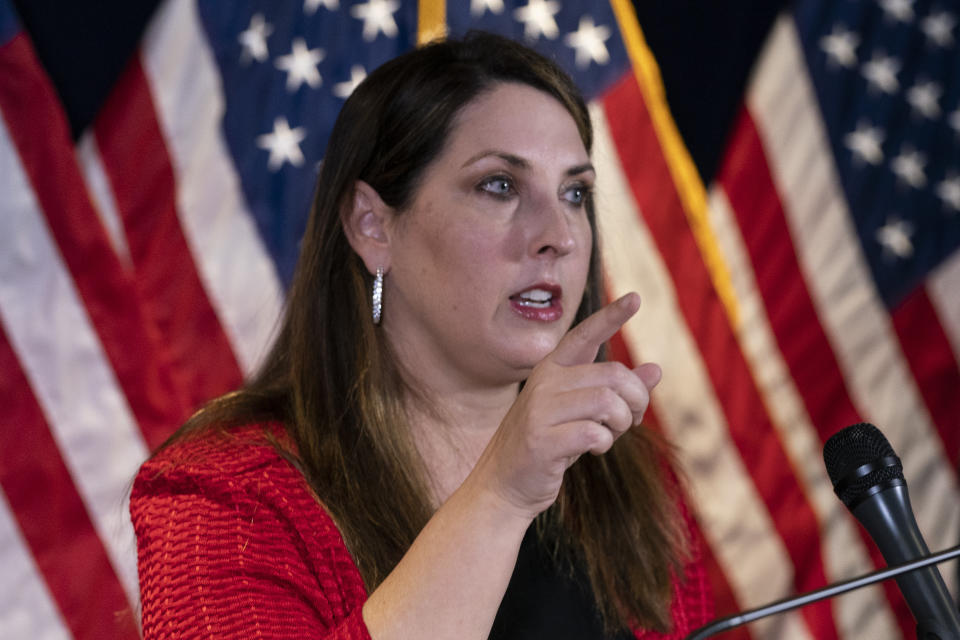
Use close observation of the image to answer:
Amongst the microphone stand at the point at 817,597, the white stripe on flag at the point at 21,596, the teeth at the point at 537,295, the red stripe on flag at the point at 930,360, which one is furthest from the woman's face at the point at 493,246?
the red stripe on flag at the point at 930,360

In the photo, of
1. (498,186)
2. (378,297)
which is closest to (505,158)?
(498,186)

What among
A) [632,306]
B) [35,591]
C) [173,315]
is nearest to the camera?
[632,306]

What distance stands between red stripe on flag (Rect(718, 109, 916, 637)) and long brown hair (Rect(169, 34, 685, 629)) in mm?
924

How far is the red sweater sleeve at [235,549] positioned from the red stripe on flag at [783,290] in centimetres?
145

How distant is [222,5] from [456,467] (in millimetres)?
1182

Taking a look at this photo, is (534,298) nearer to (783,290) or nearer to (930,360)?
(783,290)

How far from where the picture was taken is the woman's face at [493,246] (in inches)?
48.5

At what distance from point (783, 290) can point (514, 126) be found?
121 centimetres

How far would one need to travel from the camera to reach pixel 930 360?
7.67ft

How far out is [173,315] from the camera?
6.54 feet

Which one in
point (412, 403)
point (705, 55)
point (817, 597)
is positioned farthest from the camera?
point (705, 55)

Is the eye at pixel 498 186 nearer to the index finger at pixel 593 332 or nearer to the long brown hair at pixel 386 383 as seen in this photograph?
the long brown hair at pixel 386 383

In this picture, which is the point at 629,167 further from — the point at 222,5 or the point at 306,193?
the point at 222,5

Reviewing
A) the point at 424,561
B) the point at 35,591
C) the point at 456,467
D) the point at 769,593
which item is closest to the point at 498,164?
the point at 456,467
